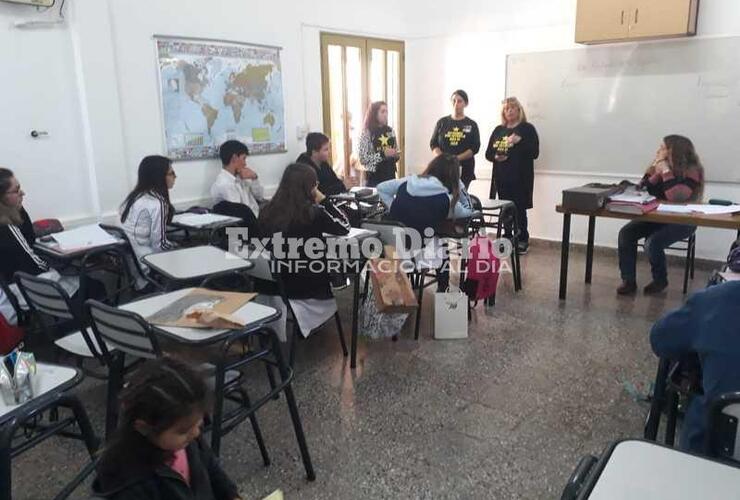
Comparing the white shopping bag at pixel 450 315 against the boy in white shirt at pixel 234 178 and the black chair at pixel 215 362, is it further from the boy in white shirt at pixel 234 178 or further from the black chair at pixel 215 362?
the boy in white shirt at pixel 234 178

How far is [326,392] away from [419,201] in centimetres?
134

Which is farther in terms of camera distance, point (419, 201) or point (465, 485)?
point (419, 201)

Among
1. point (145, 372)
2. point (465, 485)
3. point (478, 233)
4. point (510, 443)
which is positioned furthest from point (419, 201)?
point (145, 372)

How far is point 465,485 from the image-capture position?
2154 millimetres

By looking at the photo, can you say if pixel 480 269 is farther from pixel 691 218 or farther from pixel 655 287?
pixel 655 287

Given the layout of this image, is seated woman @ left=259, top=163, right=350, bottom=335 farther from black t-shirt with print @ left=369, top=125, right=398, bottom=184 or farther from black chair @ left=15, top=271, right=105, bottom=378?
black t-shirt with print @ left=369, top=125, right=398, bottom=184

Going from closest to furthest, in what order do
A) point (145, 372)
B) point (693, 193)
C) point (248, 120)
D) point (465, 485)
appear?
point (145, 372) < point (465, 485) < point (693, 193) < point (248, 120)

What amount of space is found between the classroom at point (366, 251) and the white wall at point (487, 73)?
27 mm

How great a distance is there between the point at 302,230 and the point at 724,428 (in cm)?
206

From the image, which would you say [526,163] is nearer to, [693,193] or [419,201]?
[693,193]

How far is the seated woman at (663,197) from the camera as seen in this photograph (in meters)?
3.94

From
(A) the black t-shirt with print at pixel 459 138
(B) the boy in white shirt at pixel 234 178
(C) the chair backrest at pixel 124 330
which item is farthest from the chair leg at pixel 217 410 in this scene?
(A) the black t-shirt with print at pixel 459 138

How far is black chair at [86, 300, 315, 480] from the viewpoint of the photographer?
185 cm

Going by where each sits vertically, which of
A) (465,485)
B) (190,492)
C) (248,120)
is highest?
(248,120)
